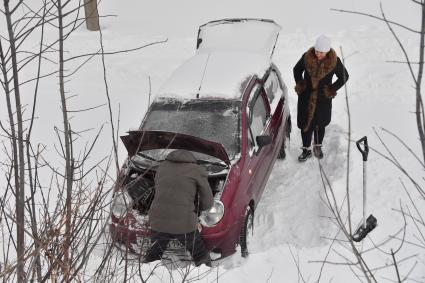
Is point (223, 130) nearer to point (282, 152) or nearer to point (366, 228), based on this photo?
point (282, 152)

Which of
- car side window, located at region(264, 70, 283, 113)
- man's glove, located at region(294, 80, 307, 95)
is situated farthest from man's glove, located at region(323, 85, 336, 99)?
car side window, located at region(264, 70, 283, 113)

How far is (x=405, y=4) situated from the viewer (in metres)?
11.4

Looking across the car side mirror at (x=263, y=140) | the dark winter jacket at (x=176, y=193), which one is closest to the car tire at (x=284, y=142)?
the car side mirror at (x=263, y=140)

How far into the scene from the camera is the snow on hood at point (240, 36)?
6.77 metres

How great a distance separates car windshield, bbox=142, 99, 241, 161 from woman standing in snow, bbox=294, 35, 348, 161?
A: 43.8 inches

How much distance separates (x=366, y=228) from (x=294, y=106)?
3619mm

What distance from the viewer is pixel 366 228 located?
508cm

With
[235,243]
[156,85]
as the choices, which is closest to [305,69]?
[235,243]

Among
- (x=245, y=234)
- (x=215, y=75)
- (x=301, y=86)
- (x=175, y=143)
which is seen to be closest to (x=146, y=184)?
(x=175, y=143)

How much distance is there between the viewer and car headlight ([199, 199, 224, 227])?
4914mm

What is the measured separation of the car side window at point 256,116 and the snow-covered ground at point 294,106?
97 cm

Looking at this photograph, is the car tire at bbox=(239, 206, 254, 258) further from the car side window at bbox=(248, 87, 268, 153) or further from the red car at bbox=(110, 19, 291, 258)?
the car side window at bbox=(248, 87, 268, 153)

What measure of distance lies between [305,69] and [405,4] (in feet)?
21.4

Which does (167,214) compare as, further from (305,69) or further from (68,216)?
(305,69)
